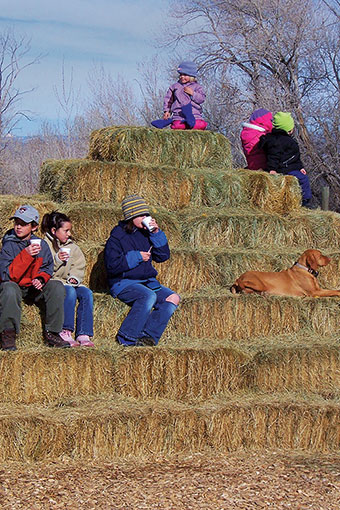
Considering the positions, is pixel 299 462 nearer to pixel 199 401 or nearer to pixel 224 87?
pixel 199 401

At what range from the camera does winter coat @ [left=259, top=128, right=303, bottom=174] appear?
35.1 feet

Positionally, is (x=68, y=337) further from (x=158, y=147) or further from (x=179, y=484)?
(x=158, y=147)

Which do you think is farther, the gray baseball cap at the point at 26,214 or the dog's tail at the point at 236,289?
the dog's tail at the point at 236,289

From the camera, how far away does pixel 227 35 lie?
2627 cm

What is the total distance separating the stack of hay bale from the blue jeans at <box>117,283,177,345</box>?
0.53 ft

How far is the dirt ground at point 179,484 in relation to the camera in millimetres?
4820

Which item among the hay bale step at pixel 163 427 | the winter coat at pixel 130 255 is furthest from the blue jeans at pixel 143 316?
the hay bale step at pixel 163 427

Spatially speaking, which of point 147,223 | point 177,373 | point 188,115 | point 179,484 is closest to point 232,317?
point 177,373

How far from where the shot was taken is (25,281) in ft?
22.3

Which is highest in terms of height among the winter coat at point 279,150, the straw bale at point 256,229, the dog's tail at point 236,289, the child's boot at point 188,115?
the child's boot at point 188,115

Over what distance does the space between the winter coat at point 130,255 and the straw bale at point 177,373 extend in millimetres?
962

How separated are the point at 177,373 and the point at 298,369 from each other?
1201mm

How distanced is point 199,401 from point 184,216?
3.39 metres

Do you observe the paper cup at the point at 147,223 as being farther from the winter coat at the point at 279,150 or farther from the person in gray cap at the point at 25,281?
the winter coat at the point at 279,150
